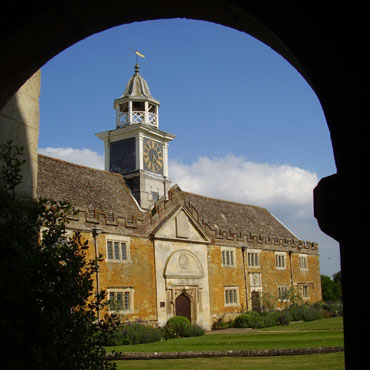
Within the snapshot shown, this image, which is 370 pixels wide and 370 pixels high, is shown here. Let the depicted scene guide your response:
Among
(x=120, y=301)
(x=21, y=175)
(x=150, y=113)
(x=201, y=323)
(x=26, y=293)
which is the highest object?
(x=150, y=113)

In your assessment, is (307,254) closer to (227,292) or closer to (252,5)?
(227,292)

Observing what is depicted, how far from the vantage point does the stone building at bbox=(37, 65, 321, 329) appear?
2611cm

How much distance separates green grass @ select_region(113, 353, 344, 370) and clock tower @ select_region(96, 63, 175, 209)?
18.8m

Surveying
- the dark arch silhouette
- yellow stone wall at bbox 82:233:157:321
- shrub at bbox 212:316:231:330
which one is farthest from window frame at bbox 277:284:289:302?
the dark arch silhouette

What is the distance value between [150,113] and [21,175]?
109ft

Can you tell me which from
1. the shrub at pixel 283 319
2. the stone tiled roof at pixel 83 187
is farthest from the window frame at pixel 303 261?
the stone tiled roof at pixel 83 187

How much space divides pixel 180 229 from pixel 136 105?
1108 centimetres

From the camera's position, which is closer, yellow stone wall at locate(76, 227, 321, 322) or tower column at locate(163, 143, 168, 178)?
yellow stone wall at locate(76, 227, 321, 322)

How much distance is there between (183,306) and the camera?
100.0 feet

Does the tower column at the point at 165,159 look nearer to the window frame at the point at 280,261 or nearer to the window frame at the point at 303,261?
the window frame at the point at 280,261

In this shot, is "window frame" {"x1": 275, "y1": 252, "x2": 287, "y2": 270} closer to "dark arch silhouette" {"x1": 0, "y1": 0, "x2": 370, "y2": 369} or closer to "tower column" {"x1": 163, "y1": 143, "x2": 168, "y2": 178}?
"tower column" {"x1": 163, "y1": 143, "x2": 168, "y2": 178}

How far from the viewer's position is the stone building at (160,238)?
85.7 feet

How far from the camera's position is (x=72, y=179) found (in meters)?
27.9

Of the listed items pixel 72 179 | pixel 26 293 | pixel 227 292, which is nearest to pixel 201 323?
pixel 227 292
